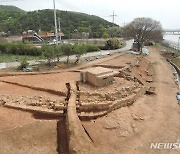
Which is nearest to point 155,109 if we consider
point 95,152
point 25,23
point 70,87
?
point 70,87

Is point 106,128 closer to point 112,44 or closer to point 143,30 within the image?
point 143,30

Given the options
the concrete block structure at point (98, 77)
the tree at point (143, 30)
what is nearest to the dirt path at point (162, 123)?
the concrete block structure at point (98, 77)

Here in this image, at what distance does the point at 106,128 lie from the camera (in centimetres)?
1177

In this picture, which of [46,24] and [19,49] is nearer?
[19,49]

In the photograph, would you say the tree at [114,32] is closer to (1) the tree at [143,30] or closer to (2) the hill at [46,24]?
(2) the hill at [46,24]

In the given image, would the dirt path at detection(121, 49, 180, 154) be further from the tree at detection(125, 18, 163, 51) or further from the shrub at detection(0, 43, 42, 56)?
the shrub at detection(0, 43, 42, 56)

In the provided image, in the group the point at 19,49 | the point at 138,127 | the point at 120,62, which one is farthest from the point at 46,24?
the point at 138,127

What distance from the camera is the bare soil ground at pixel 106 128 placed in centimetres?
996

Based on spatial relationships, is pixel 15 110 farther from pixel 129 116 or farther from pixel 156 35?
pixel 156 35

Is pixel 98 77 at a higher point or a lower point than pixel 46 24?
lower

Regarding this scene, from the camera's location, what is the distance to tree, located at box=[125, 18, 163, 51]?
36.3m

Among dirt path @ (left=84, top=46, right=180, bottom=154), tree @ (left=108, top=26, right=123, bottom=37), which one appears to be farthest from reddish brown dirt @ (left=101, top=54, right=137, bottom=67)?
tree @ (left=108, top=26, right=123, bottom=37)

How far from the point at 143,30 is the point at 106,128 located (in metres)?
27.4

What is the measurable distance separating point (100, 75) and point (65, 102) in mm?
3514
